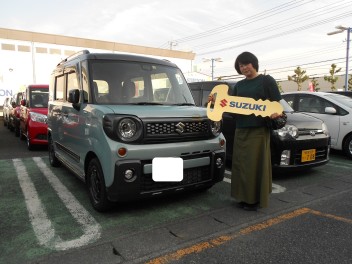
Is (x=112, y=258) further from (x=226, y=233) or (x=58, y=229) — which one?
(x=226, y=233)

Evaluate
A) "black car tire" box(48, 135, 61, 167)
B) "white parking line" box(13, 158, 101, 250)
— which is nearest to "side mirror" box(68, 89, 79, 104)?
"white parking line" box(13, 158, 101, 250)

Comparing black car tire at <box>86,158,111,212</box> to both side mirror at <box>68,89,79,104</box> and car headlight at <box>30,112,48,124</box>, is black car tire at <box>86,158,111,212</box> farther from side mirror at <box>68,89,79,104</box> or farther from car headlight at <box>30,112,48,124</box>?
car headlight at <box>30,112,48,124</box>

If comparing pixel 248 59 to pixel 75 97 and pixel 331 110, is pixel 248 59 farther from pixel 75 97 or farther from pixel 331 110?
pixel 331 110

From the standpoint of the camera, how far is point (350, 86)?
4084cm

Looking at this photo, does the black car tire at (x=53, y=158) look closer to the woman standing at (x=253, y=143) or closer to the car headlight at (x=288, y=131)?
the woman standing at (x=253, y=143)

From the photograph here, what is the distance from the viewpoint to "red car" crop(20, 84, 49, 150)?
727 centimetres

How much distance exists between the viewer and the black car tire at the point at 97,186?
321cm

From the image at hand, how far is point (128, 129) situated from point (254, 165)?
1436mm

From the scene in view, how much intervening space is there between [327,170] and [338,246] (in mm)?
3052

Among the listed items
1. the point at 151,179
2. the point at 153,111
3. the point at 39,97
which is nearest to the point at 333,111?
the point at 153,111

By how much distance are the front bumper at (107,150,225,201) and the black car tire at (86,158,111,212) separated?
188 millimetres

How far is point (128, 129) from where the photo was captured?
3033mm

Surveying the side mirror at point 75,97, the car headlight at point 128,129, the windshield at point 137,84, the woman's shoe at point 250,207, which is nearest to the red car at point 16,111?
the side mirror at point 75,97

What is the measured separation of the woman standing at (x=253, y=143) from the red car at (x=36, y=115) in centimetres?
545
